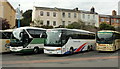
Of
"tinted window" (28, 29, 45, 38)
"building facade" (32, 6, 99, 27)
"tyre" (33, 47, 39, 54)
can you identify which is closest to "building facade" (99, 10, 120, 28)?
"building facade" (32, 6, 99, 27)

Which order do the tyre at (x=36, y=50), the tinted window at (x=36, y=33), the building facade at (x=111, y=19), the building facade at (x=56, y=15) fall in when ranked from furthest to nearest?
the building facade at (x=111, y=19) → the building facade at (x=56, y=15) → the tyre at (x=36, y=50) → the tinted window at (x=36, y=33)

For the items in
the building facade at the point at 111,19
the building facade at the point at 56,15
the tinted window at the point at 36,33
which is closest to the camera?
the tinted window at the point at 36,33

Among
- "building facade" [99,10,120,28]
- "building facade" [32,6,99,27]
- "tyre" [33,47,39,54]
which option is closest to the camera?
"tyre" [33,47,39,54]

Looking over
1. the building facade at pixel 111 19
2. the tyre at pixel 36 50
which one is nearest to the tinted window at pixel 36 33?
the tyre at pixel 36 50

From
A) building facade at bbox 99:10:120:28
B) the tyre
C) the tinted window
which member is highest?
building facade at bbox 99:10:120:28

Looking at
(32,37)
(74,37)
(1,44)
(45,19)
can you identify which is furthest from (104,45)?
(45,19)

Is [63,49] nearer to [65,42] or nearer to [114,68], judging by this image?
[65,42]

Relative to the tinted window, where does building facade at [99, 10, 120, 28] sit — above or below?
above

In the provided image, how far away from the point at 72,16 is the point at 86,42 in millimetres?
32200

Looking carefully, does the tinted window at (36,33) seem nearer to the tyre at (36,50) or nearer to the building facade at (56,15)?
the tyre at (36,50)

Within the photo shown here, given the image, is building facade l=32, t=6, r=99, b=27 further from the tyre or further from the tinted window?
the tyre

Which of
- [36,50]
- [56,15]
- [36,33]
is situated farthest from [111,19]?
[36,50]

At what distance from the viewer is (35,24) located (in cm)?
4394

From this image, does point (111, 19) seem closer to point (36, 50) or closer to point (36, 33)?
point (36, 33)
